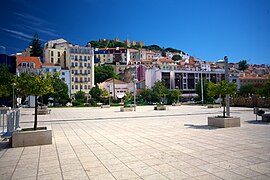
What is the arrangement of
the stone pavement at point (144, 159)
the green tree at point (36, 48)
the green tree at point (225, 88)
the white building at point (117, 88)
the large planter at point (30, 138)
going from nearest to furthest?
the stone pavement at point (144, 159), the large planter at point (30, 138), the green tree at point (225, 88), the white building at point (117, 88), the green tree at point (36, 48)

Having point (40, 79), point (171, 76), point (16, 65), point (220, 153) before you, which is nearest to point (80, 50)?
point (16, 65)

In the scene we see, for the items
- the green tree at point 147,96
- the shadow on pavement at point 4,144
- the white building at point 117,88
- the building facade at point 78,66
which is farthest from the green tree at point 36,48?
the shadow on pavement at point 4,144

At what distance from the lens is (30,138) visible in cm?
813

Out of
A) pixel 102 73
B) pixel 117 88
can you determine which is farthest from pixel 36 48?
pixel 117 88

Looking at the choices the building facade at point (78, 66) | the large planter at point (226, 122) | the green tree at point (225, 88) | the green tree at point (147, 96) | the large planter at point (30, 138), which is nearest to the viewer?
the large planter at point (30, 138)

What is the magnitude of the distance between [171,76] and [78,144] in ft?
236

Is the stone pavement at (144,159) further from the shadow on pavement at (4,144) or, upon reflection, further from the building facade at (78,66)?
the building facade at (78,66)

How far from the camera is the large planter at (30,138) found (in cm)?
797

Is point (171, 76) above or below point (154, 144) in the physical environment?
above

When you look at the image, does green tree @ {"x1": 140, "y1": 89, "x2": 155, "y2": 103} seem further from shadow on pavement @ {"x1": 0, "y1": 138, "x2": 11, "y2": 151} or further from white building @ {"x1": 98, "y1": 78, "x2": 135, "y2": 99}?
shadow on pavement @ {"x1": 0, "y1": 138, "x2": 11, "y2": 151}

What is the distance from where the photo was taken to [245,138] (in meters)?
8.59

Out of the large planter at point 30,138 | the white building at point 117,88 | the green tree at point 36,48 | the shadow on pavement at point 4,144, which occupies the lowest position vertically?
the shadow on pavement at point 4,144

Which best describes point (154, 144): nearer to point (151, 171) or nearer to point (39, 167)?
point (151, 171)

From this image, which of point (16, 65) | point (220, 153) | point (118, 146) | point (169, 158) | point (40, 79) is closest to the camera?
point (169, 158)
